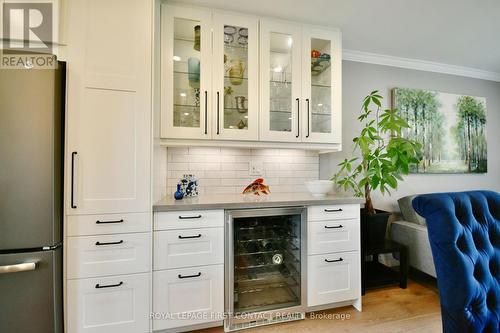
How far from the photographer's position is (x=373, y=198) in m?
2.57

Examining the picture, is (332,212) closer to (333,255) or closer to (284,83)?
(333,255)

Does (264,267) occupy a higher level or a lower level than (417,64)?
lower

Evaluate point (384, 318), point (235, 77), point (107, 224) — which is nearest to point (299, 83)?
point (235, 77)

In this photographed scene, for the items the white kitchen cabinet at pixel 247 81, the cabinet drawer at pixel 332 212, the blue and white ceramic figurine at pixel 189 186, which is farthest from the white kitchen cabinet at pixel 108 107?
the cabinet drawer at pixel 332 212

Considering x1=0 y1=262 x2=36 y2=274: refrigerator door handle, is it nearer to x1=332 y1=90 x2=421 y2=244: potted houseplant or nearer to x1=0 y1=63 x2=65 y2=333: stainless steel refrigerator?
x1=0 y1=63 x2=65 y2=333: stainless steel refrigerator

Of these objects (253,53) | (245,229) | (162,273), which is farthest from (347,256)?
(253,53)

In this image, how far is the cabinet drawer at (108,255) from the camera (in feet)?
4.52

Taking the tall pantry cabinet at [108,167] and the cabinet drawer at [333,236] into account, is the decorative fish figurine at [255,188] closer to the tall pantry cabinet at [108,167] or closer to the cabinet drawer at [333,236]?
the cabinet drawer at [333,236]

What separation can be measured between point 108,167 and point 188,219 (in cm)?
62

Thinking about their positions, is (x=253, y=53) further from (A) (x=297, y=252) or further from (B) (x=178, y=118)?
(A) (x=297, y=252)

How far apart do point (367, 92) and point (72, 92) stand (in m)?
2.81

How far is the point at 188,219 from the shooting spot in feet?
5.09

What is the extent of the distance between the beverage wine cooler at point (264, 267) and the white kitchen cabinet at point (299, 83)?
73 cm

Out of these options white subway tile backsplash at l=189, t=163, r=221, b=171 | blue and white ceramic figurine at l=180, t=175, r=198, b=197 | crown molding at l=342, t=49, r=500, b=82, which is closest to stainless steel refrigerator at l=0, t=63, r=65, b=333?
blue and white ceramic figurine at l=180, t=175, r=198, b=197
